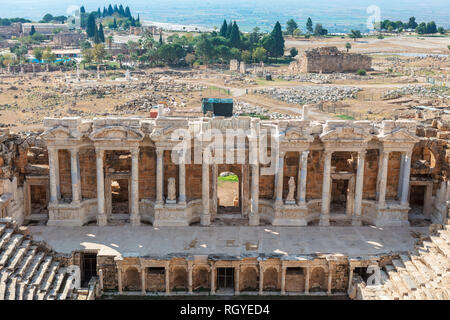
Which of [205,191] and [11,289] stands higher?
[205,191]

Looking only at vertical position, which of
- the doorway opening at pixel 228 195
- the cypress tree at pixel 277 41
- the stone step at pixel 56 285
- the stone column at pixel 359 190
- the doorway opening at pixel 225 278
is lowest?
the doorway opening at pixel 225 278

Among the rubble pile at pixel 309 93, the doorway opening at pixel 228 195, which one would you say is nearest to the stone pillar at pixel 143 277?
the doorway opening at pixel 228 195

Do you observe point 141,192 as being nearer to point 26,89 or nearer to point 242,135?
point 242,135

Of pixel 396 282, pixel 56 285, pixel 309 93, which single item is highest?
pixel 309 93

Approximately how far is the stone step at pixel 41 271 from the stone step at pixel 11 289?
835mm

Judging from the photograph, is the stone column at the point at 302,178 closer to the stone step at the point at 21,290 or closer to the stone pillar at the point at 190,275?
the stone pillar at the point at 190,275

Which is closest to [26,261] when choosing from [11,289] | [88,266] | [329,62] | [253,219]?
[11,289]

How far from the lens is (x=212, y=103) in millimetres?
47781

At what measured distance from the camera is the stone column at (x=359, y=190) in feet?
84.5

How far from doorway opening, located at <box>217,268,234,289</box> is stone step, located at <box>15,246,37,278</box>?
7651mm

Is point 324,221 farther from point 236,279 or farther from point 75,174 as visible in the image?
point 75,174

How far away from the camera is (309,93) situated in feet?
233

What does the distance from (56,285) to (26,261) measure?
1.52 metres

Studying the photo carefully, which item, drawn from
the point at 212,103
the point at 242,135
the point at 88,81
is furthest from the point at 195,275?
the point at 88,81
